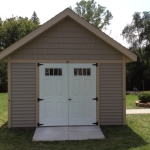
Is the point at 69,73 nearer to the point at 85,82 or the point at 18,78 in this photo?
the point at 85,82

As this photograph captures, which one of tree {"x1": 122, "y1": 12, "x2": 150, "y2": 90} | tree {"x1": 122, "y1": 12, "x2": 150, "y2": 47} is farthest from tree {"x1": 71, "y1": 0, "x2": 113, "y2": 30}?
tree {"x1": 122, "y1": 12, "x2": 150, "y2": 90}

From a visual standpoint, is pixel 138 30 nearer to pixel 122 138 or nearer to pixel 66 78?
pixel 66 78

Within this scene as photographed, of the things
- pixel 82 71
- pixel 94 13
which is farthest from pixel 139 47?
pixel 82 71

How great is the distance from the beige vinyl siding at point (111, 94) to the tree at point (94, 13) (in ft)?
87.3

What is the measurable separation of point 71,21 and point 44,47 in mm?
1337

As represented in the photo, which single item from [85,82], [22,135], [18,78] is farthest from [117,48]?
[22,135]

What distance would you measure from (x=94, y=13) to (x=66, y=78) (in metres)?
28.4

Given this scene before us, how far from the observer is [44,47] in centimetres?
771

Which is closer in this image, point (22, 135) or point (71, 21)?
point (22, 135)

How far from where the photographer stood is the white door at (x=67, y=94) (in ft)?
25.4

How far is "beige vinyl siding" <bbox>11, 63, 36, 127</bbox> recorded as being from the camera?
7.68m

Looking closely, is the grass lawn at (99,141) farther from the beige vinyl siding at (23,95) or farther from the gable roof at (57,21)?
the gable roof at (57,21)

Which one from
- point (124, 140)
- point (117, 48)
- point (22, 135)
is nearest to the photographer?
point (124, 140)

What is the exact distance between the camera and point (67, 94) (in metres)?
7.79
